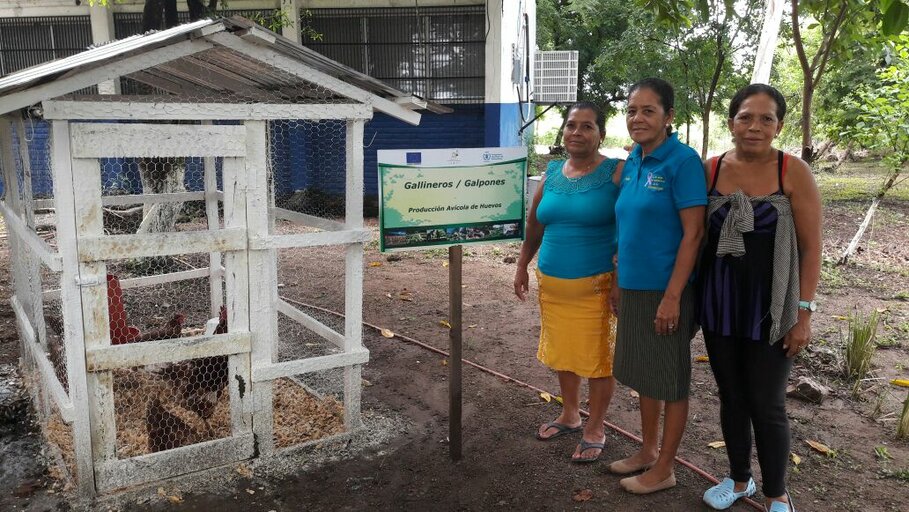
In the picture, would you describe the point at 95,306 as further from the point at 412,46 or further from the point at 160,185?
the point at 412,46

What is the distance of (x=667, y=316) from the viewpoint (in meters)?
2.94

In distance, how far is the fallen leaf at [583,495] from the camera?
10.8ft

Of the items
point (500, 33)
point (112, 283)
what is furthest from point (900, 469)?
point (500, 33)

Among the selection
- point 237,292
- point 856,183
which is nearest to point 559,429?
point 237,292

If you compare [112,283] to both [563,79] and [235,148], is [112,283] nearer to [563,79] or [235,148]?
[235,148]

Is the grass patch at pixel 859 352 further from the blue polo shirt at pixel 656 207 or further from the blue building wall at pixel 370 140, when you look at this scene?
the blue building wall at pixel 370 140

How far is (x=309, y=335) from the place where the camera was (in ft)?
19.2

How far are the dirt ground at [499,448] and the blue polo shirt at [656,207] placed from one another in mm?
1085

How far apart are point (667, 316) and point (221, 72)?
2.78 metres

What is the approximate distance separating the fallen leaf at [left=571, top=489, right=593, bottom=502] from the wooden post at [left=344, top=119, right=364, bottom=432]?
4.14 ft

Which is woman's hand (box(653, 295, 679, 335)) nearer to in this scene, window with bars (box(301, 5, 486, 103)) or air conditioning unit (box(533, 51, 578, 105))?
window with bars (box(301, 5, 486, 103))

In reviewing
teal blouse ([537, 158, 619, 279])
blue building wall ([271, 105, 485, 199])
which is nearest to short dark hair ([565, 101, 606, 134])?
teal blouse ([537, 158, 619, 279])

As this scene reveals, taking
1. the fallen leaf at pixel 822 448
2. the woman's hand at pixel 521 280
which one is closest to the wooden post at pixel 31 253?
the woman's hand at pixel 521 280

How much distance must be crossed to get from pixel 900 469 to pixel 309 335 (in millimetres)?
4129
